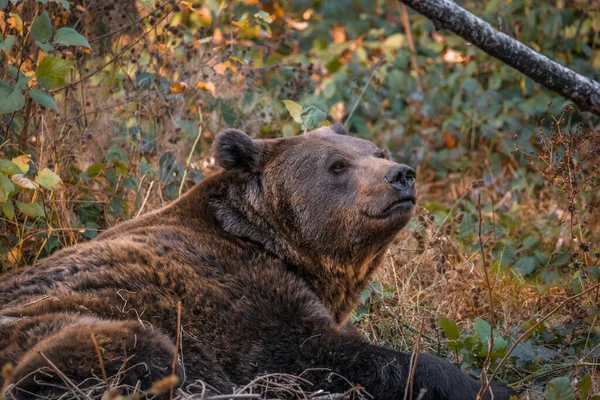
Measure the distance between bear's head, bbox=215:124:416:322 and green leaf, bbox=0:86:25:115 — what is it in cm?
110

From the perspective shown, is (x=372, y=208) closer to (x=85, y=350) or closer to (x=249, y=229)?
(x=249, y=229)

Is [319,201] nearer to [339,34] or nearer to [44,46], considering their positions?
[44,46]

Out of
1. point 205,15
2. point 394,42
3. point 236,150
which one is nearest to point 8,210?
point 236,150

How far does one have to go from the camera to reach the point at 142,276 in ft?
13.7

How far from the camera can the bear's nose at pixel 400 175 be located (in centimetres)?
451

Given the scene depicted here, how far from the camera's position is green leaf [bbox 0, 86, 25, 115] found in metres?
4.58

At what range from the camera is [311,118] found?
18.7 ft

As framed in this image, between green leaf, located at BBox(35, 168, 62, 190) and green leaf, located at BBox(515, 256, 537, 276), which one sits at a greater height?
green leaf, located at BBox(35, 168, 62, 190)

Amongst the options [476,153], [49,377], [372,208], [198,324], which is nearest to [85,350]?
[49,377]

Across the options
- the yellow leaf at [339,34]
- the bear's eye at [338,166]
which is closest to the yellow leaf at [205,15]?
the yellow leaf at [339,34]

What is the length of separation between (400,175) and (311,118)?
1.33 meters

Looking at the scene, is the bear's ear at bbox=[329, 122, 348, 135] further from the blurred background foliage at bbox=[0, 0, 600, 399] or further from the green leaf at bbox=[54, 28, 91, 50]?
the green leaf at bbox=[54, 28, 91, 50]

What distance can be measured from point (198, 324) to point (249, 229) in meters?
0.80

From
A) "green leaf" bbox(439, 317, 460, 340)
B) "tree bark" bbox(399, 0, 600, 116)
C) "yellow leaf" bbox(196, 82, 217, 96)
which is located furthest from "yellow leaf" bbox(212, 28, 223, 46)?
"green leaf" bbox(439, 317, 460, 340)
